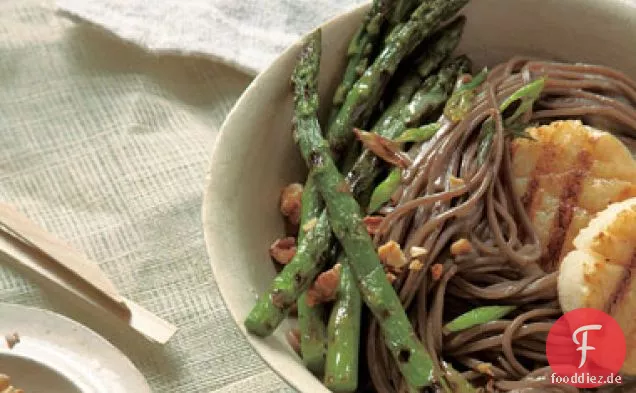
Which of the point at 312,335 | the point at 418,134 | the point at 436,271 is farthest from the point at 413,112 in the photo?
the point at 312,335

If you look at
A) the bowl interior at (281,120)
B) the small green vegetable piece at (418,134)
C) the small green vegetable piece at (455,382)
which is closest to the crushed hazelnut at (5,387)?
the bowl interior at (281,120)

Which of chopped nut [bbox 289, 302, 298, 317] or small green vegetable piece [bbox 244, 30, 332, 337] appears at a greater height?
small green vegetable piece [bbox 244, 30, 332, 337]

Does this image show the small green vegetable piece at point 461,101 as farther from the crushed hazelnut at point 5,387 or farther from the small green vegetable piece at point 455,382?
the crushed hazelnut at point 5,387

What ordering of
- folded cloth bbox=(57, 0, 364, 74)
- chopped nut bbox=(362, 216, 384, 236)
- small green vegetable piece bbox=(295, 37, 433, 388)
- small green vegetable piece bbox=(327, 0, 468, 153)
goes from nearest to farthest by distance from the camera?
small green vegetable piece bbox=(295, 37, 433, 388) < chopped nut bbox=(362, 216, 384, 236) < small green vegetable piece bbox=(327, 0, 468, 153) < folded cloth bbox=(57, 0, 364, 74)


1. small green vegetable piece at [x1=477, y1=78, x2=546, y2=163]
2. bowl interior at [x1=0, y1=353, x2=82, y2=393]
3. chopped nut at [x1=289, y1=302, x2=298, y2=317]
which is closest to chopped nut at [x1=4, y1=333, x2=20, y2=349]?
bowl interior at [x1=0, y1=353, x2=82, y2=393]

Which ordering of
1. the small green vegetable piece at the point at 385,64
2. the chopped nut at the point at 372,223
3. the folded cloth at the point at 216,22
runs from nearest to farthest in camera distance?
1. the chopped nut at the point at 372,223
2. the small green vegetable piece at the point at 385,64
3. the folded cloth at the point at 216,22

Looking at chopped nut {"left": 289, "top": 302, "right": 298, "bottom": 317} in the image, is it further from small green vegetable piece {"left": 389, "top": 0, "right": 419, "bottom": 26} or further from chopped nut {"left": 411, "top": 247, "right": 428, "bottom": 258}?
small green vegetable piece {"left": 389, "top": 0, "right": 419, "bottom": 26}
